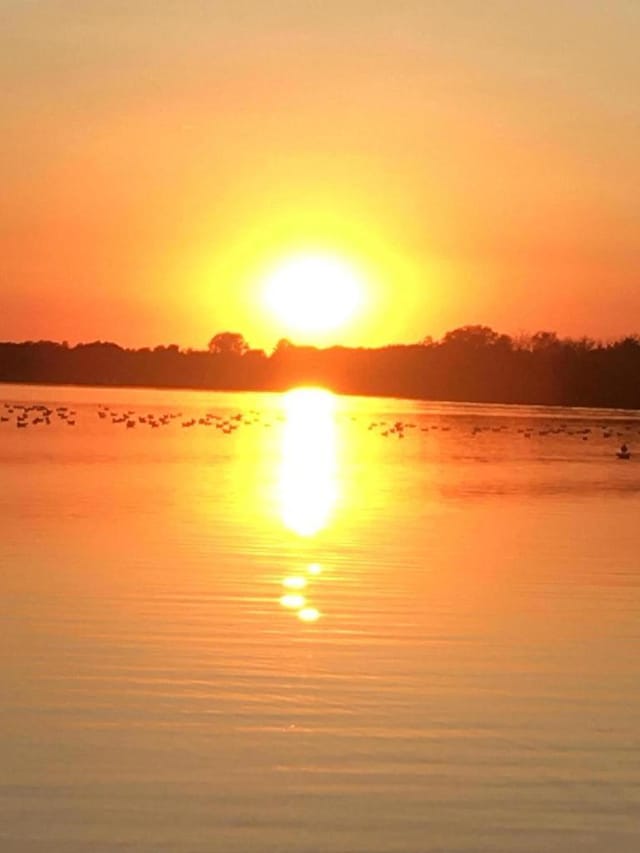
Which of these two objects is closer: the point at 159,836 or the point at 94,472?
the point at 159,836

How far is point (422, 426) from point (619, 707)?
145 ft

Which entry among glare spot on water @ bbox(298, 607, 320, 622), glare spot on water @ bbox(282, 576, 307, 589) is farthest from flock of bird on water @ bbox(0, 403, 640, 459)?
glare spot on water @ bbox(298, 607, 320, 622)

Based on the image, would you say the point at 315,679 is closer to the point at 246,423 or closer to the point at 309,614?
the point at 309,614

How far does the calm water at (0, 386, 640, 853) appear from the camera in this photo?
5.18m

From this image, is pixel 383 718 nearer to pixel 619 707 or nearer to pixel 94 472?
pixel 619 707

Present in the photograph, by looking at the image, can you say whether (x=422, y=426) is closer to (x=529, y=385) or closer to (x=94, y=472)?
(x=94, y=472)

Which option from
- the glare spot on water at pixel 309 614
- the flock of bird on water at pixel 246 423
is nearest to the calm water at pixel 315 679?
the glare spot on water at pixel 309 614

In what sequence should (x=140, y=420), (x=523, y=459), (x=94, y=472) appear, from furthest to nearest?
(x=140, y=420) → (x=523, y=459) → (x=94, y=472)

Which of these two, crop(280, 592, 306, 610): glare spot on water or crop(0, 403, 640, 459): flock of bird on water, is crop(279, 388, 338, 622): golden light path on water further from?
crop(0, 403, 640, 459): flock of bird on water

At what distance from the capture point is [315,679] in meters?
7.34

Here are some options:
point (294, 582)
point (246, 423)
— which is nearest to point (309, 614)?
point (294, 582)

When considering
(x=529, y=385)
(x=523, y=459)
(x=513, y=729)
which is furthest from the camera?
(x=529, y=385)

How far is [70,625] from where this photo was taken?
→ 859 centimetres

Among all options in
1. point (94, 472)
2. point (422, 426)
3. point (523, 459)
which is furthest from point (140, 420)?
point (94, 472)
